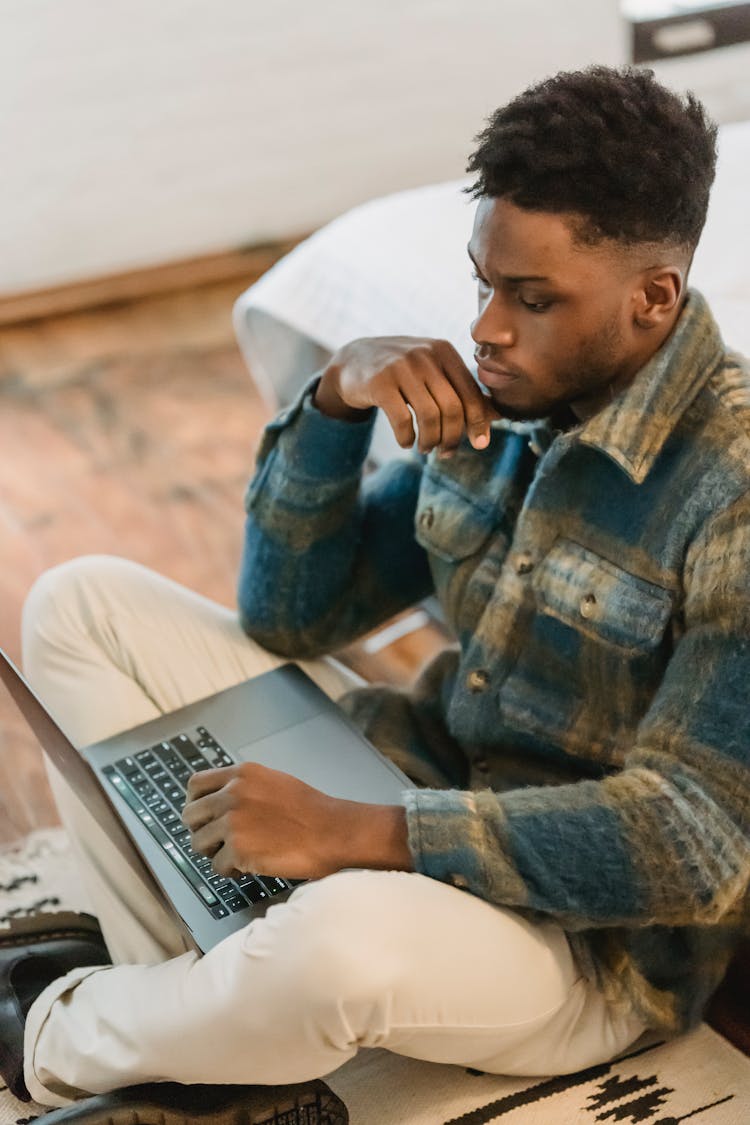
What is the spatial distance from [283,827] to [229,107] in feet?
7.75

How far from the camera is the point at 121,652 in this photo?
1439mm

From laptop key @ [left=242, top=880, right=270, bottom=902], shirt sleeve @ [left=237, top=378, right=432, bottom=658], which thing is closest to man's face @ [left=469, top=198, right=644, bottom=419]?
shirt sleeve @ [left=237, top=378, right=432, bottom=658]

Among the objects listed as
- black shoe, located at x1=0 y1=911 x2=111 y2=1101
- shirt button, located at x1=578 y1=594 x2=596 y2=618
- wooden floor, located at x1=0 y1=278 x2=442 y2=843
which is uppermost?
shirt button, located at x1=578 y1=594 x2=596 y2=618

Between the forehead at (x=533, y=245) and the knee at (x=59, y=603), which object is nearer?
the forehead at (x=533, y=245)

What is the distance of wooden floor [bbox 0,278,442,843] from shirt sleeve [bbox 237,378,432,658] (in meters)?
0.49

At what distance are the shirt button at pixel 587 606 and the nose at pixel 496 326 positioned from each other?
22 centimetres

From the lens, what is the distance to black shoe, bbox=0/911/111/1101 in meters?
1.26

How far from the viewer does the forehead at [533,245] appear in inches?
42.3

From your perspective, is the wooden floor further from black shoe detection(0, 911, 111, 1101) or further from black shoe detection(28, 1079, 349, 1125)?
black shoe detection(28, 1079, 349, 1125)

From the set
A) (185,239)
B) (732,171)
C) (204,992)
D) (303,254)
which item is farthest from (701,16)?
(204,992)

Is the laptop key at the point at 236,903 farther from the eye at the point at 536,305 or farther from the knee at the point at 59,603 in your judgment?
the eye at the point at 536,305

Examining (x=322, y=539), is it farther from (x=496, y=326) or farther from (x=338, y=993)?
(x=338, y=993)

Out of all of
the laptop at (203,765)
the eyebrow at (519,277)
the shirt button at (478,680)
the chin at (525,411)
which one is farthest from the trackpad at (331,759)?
the eyebrow at (519,277)

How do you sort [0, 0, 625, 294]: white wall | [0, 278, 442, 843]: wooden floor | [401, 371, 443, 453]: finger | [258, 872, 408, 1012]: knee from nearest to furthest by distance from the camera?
1. [258, 872, 408, 1012]: knee
2. [401, 371, 443, 453]: finger
3. [0, 278, 442, 843]: wooden floor
4. [0, 0, 625, 294]: white wall
